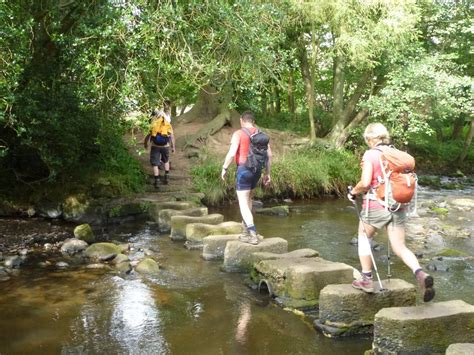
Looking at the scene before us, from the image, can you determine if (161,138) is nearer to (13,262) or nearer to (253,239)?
(13,262)

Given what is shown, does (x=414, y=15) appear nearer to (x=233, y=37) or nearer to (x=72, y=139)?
(x=233, y=37)

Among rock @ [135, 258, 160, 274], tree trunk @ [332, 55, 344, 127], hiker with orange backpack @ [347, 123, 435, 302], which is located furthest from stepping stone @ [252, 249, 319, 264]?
tree trunk @ [332, 55, 344, 127]

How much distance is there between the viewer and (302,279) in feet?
20.6

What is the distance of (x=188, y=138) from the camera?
18406 millimetres

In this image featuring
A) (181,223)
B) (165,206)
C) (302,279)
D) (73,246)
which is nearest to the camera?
(302,279)

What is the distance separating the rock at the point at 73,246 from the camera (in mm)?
8961

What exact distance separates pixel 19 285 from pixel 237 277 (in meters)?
2.98

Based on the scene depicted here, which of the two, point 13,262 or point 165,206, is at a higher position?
point 165,206

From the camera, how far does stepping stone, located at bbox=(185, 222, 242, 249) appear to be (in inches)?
367

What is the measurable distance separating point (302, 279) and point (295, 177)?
32.7 feet

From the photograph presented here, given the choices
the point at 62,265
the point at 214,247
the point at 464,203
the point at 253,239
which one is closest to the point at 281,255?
the point at 253,239

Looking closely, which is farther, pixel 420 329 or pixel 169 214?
pixel 169 214

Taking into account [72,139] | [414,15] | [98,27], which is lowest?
[72,139]

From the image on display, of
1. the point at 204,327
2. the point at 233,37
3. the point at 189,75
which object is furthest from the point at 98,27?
the point at 204,327
